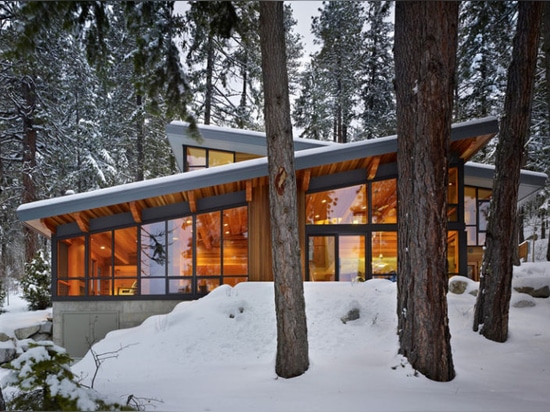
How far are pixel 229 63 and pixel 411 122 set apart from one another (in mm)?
13829

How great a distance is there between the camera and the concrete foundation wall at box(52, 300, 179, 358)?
9586mm

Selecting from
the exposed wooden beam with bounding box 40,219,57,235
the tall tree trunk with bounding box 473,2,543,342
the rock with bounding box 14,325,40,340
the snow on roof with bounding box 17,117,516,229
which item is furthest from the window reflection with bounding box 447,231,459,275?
the rock with bounding box 14,325,40,340

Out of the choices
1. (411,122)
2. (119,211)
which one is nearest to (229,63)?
(119,211)

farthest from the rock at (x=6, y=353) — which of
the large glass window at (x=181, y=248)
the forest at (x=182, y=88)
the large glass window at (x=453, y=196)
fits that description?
the large glass window at (x=453, y=196)

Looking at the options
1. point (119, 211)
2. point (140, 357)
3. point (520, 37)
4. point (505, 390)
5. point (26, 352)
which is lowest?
point (140, 357)

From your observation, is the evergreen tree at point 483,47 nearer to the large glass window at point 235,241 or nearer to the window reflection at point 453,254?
the window reflection at point 453,254

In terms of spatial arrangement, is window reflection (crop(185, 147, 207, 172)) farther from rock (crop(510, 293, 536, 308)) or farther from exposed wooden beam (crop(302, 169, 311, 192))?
rock (crop(510, 293, 536, 308))

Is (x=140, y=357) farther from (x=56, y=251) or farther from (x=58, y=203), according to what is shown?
(x=56, y=251)

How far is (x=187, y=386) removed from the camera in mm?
4465

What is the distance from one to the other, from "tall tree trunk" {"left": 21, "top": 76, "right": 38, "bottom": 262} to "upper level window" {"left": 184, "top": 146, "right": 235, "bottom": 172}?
623 cm

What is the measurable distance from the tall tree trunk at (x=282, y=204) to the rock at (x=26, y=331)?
28.4ft

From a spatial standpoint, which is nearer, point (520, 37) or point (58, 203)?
point (520, 37)

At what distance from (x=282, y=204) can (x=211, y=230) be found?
5875 millimetres

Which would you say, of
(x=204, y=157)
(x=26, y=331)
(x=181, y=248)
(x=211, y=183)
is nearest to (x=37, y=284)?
(x=26, y=331)
